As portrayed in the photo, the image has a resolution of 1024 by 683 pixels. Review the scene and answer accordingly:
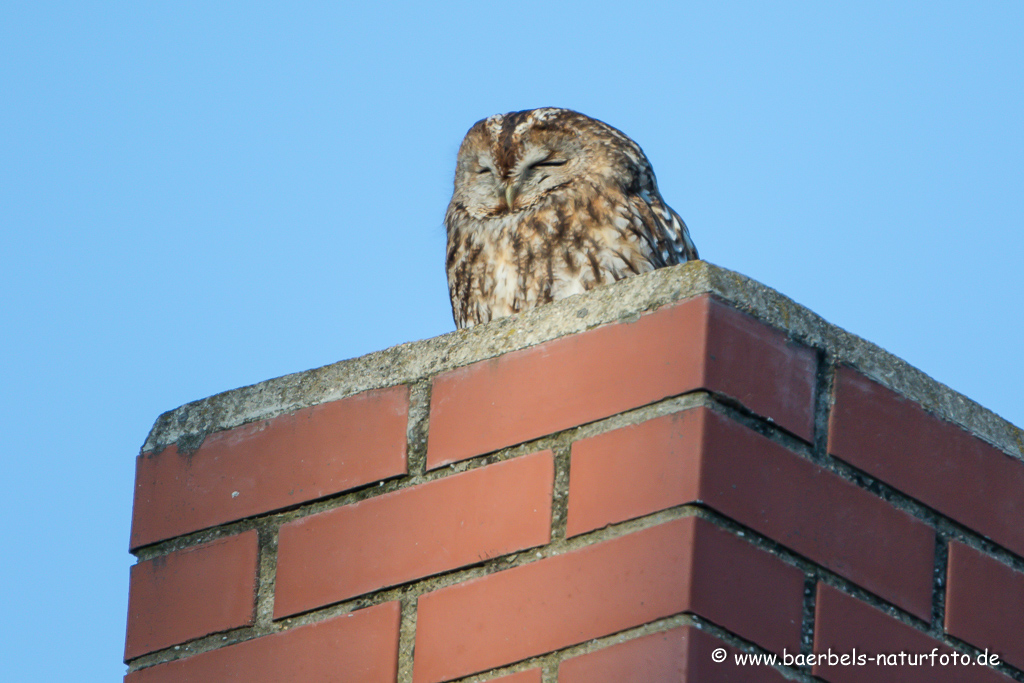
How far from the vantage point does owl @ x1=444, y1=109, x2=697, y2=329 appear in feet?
10.6

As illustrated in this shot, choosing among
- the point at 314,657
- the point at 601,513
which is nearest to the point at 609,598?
the point at 601,513

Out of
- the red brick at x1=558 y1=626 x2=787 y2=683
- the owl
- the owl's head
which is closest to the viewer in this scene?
the red brick at x1=558 y1=626 x2=787 y2=683

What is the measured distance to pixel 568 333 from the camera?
1606 mm

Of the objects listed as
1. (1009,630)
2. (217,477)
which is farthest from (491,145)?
(1009,630)

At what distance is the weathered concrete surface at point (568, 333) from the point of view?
1.56 meters

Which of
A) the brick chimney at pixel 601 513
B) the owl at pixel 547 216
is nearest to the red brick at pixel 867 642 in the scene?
the brick chimney at pixel 601 513

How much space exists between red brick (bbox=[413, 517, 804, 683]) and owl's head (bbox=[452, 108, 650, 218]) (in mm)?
2112

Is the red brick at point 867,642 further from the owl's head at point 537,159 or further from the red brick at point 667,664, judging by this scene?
the owl's head at point 537,159

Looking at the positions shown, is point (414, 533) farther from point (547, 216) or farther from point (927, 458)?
point (547, 216)

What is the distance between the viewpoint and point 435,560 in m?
1.56

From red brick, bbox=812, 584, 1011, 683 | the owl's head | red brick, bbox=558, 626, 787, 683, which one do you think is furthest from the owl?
red brick, bbox=558, 626, 787, 683

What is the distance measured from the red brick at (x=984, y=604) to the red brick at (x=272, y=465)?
0.63 metres

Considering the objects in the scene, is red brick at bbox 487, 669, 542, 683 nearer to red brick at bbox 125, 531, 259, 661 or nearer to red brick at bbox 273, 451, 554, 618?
red brick at bbox 273, 451, 554, 618

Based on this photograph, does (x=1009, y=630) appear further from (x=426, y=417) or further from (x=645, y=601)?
(x=426, y=417)
